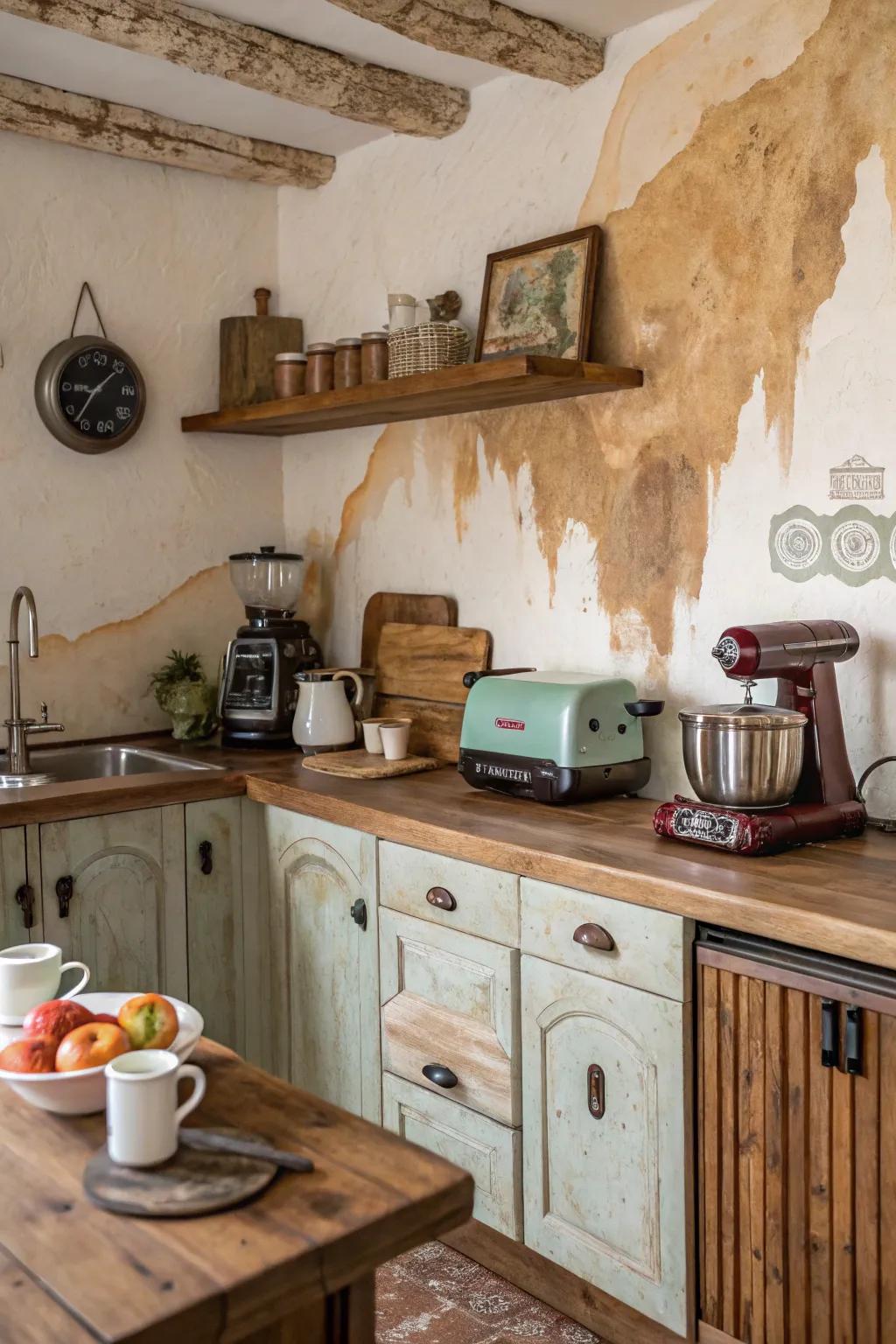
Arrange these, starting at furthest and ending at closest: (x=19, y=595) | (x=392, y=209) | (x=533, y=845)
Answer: (x=392, y=209), (x=19, y=595), (x=533, y=845)

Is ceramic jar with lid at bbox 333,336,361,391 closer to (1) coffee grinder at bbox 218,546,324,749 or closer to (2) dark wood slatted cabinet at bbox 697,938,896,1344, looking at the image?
(1) coffee grinder at bbox 218,546,324,749

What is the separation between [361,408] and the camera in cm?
307

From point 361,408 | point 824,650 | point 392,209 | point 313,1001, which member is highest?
point 392,209

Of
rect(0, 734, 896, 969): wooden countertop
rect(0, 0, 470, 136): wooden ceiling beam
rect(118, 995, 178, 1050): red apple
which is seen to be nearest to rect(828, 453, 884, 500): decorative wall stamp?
rect(0, 734, 896, 969): wooden countertop

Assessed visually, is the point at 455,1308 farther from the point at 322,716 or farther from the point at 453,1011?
the point at 322,716

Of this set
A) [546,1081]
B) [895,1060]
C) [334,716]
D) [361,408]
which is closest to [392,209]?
[361,408]

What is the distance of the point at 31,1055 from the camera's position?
1.36 metres

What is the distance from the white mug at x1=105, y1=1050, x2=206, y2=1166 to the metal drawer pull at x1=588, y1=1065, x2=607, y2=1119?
1003 mm

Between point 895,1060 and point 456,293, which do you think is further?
point 456,293

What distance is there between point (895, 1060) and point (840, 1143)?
0.16 meters

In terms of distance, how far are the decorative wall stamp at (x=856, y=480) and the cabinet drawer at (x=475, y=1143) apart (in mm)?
1313

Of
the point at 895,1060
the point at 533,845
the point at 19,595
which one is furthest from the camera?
the point at 19,595

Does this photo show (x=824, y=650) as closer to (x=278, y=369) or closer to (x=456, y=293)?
(x=456, y=293)

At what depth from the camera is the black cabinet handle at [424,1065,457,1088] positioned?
2.37 m
